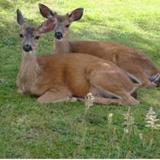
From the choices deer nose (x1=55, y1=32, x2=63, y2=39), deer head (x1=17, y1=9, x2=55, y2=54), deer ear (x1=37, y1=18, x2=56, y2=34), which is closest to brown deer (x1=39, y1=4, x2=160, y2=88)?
deer nose (x1=55, y1=32, x2=63, y2=39)

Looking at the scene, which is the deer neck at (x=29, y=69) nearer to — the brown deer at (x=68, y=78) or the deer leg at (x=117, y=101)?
the brown deer at (x=68, y=78)

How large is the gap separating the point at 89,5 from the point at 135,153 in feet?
30.7

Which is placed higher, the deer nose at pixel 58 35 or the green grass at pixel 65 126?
the deer nose at pixel 58 35

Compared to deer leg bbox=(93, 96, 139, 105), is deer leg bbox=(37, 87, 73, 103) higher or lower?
higher

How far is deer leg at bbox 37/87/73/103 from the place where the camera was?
771 cm

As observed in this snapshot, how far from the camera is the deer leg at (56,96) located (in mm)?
7715

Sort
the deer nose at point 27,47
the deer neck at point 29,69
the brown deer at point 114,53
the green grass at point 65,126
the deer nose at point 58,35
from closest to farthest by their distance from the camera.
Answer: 1. the green grass at point 65,126
2. the deer nose at point 27,47
3. the deer neck at point 29,69
4. the brown deer at point 114,53
5. the deer nose at point 58,35

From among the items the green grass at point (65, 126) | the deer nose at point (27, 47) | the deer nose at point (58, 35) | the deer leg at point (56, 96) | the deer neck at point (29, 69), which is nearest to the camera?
the green grass at point (65, 126)

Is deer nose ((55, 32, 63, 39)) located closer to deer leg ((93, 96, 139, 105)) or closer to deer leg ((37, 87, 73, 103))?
deer leg ((37, 87, 73, 103))

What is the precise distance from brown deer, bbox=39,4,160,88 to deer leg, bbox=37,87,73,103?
1.23 meters

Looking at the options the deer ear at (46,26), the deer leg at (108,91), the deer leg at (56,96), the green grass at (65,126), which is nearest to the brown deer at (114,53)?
the green grass at (65,126)

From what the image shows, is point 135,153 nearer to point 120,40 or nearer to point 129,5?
point 120,40

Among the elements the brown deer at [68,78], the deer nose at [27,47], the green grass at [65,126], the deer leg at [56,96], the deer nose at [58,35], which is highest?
the deer nose at [27,47]

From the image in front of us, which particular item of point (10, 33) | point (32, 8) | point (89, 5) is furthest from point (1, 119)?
point (89, 5)
